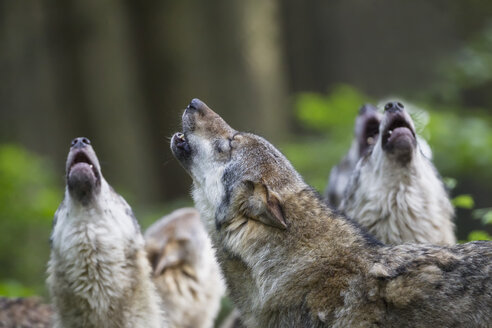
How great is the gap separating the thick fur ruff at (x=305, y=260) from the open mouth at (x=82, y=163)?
0.83 m

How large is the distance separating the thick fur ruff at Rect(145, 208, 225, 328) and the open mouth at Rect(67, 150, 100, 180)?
149cm

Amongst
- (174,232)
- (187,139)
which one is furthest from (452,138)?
(187,139)

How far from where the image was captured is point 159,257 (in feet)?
25.3

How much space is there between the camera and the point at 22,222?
39.4ft

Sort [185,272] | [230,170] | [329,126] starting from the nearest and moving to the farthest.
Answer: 1. [230,170]
2. [185,272]
3. [329,126]

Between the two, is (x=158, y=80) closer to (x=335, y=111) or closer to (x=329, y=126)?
(x=329, y=126)

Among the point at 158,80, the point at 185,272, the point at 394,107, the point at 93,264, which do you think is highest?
the point at 158,80

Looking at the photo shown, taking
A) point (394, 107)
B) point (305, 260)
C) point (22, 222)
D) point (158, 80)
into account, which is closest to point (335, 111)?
point (22, 222)

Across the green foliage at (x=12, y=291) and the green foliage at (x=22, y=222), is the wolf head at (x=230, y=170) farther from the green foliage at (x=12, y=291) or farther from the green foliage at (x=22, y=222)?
the green foliage at (x=22, y=222)

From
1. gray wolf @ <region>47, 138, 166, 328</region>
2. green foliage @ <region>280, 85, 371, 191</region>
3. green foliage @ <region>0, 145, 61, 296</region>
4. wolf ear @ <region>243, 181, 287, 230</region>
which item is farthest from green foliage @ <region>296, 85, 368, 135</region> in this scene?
wolf ear @ <region>243, 181, 287, 230</region>

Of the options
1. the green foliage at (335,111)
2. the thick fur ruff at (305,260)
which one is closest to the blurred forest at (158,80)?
the green foliage at (335,111)

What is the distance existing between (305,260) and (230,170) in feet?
3.08

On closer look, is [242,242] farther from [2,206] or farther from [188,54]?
[188,54]

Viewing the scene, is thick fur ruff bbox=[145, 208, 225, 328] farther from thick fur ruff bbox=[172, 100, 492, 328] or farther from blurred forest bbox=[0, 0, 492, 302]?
blurred forest bbox=[0, 0, 492, 302]
